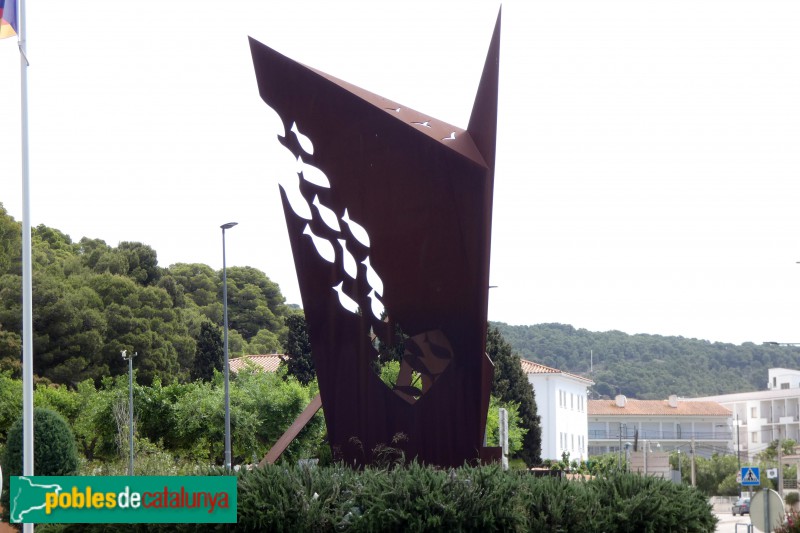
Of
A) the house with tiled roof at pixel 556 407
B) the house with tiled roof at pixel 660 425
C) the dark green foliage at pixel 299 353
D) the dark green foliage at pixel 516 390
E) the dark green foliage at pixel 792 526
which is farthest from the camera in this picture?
the house with tiled roof at pixel 660 425

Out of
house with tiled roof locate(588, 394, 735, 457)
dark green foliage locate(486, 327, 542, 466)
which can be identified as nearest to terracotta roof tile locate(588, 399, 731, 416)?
house with tiled roof locate(588, 394, 735, 457)

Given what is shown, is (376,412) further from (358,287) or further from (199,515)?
(199,515)

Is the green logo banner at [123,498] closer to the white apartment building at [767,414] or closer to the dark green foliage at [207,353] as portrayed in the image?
the dark green foliage at [207,353]

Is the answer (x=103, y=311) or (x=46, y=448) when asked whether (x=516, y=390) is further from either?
(x=46, y=448)

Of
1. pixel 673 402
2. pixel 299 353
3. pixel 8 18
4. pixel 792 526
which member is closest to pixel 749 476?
pixel 792 526

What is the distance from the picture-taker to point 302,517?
44.5ft

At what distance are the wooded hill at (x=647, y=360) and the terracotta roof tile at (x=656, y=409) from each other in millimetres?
22971

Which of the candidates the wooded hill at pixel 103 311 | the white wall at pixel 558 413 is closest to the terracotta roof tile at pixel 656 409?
the white wall at pixel 558 413

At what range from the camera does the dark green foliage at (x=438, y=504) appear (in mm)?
13461

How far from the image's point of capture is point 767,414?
91.8 m

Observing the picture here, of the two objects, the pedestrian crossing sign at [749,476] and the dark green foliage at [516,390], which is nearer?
the pedestrian crossing sign at [749,476]

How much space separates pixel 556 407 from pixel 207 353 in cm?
2437

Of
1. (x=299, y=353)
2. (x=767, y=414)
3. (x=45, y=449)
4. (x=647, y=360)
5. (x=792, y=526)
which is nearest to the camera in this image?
(x=792, y=526)

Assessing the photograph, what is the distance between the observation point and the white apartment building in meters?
88.6
